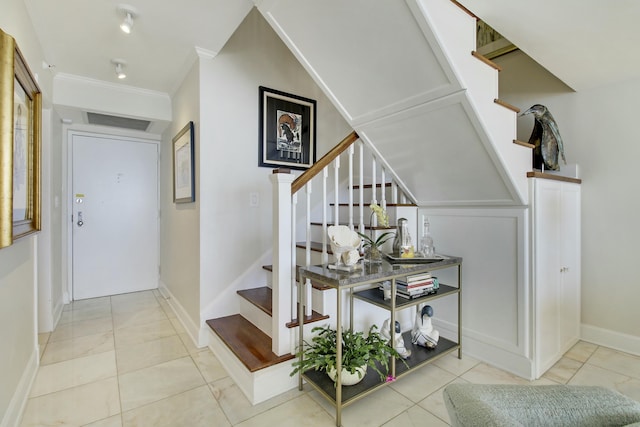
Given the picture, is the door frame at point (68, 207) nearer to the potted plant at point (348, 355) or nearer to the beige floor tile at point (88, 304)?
the beige floor tile at point (88, 304)

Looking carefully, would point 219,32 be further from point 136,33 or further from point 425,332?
point 425,332

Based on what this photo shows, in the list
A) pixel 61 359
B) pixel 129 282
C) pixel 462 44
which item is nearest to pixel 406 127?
pixel 462 44

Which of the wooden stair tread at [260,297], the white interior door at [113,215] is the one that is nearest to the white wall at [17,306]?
the wooden stair tread at [260,297]

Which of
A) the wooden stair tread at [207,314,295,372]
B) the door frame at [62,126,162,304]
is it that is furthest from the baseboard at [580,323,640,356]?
the door frame at [62,126,162,304]

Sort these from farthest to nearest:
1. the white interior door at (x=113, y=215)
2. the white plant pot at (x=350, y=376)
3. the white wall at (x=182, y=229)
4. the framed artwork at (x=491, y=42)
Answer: the white interior door at (x=113, y=215), the framed artwork at (x=491, y=42), the white wall at (x=182, y=229), the white plant pot at (x=350, y=376)

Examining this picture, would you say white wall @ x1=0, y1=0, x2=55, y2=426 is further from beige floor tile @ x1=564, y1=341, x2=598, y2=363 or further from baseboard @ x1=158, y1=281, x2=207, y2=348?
beige floor tile @ x1=564, y1=341, x2=598, y2=363

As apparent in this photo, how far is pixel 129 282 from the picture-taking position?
12.7 feet

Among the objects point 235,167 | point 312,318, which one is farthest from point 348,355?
point 235,167

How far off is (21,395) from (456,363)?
262 cm

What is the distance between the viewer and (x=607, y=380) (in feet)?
6.32

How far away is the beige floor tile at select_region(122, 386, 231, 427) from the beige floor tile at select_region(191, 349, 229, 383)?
20 cm

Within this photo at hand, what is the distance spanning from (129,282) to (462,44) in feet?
14.1

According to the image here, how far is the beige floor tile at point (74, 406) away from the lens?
1.59 m

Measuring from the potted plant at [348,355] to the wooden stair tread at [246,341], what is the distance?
17cm
